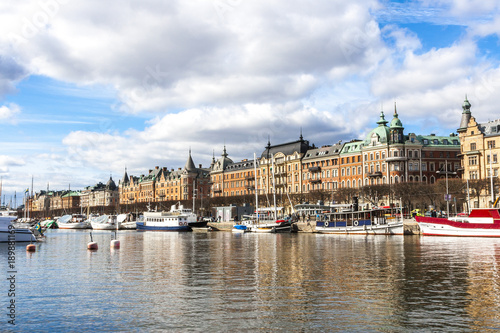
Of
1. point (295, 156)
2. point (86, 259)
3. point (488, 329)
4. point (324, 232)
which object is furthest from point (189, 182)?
point (488, 329)

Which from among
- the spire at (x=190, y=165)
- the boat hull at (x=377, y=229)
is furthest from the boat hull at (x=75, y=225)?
the boat hull at (x=377, y=229)

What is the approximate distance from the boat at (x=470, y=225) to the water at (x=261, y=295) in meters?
28.3

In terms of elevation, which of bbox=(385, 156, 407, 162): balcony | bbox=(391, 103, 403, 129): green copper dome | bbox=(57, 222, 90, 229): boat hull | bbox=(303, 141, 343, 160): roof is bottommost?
bbox=(57, 222, 90, 229): boat hull

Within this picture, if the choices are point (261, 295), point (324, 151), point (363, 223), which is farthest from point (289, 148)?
point (261, 295)

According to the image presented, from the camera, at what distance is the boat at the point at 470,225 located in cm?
6166

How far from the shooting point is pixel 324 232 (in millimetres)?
82688

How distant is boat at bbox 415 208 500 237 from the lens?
202 feet

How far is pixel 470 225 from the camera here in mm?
63562

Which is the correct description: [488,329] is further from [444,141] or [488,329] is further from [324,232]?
[444,141]

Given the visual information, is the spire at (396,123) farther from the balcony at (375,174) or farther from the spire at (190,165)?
the spire at (190,165)

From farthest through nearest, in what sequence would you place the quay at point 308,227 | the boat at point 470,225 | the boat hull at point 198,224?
the boat hull at point 198,224 → the quay at point 308,227 → the boat at point 470,225

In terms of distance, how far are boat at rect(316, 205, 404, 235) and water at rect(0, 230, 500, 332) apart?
1478 inches

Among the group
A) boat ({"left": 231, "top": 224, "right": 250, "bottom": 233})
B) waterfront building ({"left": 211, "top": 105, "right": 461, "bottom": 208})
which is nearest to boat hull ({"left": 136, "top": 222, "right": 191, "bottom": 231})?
boat ({"left": 231, "top": 224, "right": 250, "bottom": 233})

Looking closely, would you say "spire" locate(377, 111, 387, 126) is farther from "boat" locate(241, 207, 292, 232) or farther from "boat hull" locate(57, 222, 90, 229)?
"boat hull" locate(57, 222, 90, 229)
